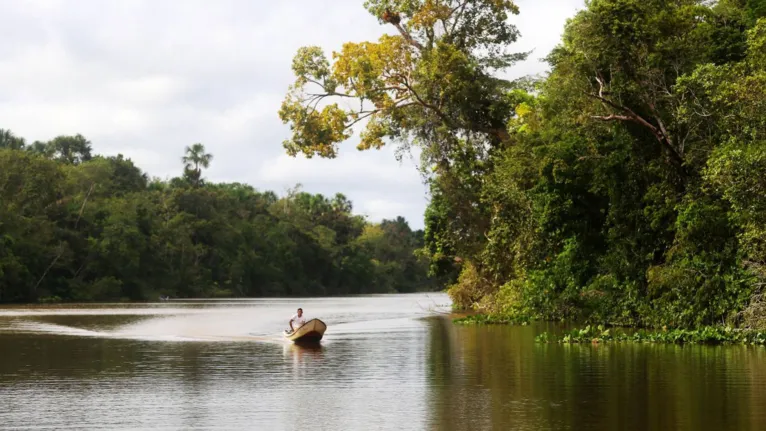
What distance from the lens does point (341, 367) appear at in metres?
22.4

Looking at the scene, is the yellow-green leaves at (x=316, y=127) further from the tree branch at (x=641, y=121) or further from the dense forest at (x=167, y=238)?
the dense forest at (x=167, y=238)

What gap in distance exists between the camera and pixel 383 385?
724 inches

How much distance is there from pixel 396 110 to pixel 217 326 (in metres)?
12.2

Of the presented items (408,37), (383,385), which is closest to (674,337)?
(383,385)

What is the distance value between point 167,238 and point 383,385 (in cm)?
9149

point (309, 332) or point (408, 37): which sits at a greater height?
point (408, 37)

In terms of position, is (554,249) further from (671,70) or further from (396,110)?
(396,110)

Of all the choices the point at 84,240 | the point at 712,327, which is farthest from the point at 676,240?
the point at 84,240

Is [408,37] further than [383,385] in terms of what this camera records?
Yes

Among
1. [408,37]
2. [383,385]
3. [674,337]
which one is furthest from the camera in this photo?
[408,37]

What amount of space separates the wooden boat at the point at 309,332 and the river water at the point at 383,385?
0.33 m

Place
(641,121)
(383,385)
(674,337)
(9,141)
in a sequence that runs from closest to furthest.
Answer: (383,385)
(674,337)
(641,121)
(9,141)

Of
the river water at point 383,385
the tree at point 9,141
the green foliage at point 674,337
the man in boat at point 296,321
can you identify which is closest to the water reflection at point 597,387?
the river water at point 383,385

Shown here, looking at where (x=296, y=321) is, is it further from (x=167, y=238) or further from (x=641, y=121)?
(x=167, y=238)
